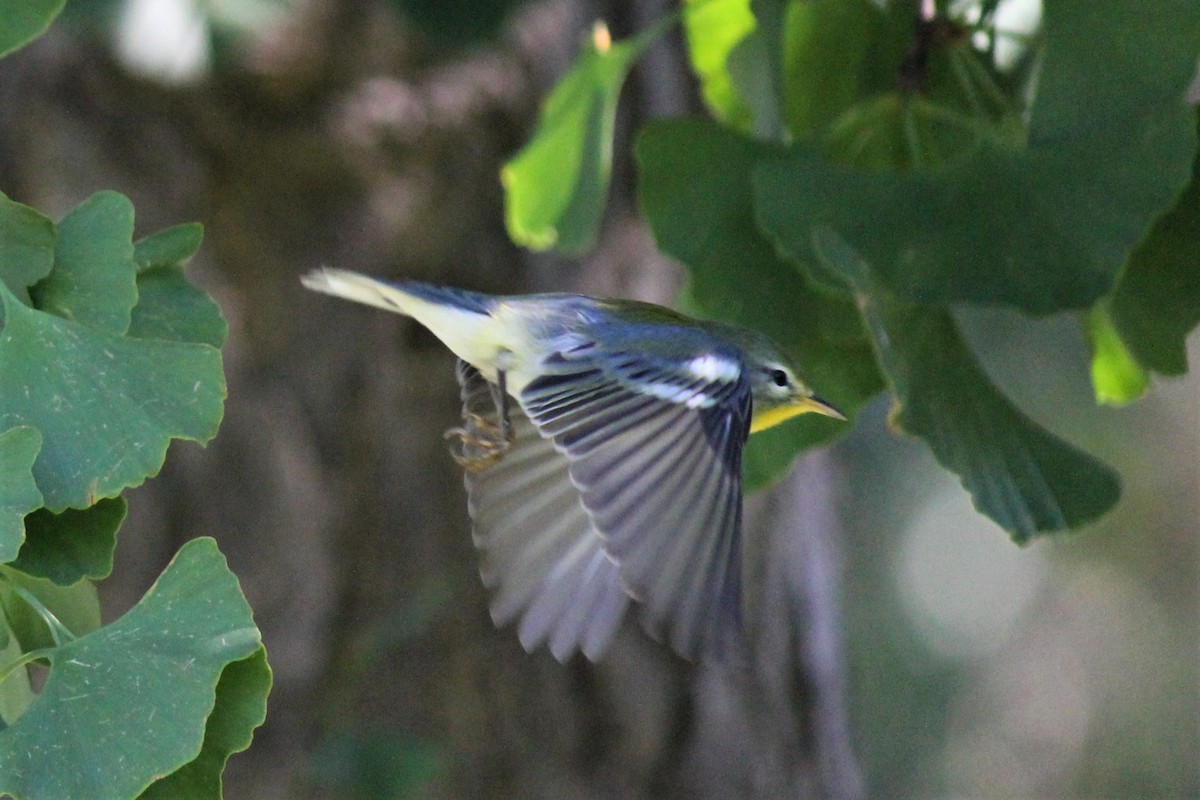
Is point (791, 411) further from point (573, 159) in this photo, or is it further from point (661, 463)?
point (573, 159)

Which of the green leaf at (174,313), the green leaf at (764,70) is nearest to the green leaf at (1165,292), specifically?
the green leaf at (764,70)

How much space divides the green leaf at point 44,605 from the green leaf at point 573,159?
0.95 m

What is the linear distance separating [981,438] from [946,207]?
0.89ft

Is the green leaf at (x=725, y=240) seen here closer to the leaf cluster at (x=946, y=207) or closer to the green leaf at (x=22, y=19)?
the leaf cluster at (x=946, y=207)

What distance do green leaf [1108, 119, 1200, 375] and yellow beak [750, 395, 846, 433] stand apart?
1.21 feet

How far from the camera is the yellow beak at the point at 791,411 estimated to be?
6.01ft

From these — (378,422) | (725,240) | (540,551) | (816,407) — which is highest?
(725,240)

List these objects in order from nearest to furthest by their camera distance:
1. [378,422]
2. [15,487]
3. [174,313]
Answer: [15,487]
[174,313]
[378,422]

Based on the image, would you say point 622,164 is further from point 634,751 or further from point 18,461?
point 18,461

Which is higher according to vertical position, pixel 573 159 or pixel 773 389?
pixel 573 159

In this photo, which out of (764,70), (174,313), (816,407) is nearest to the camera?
(174,313)

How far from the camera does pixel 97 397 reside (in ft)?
4.24

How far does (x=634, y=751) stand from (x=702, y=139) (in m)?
Result: 1.58

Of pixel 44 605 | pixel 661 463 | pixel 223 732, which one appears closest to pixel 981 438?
pixel 661 463
